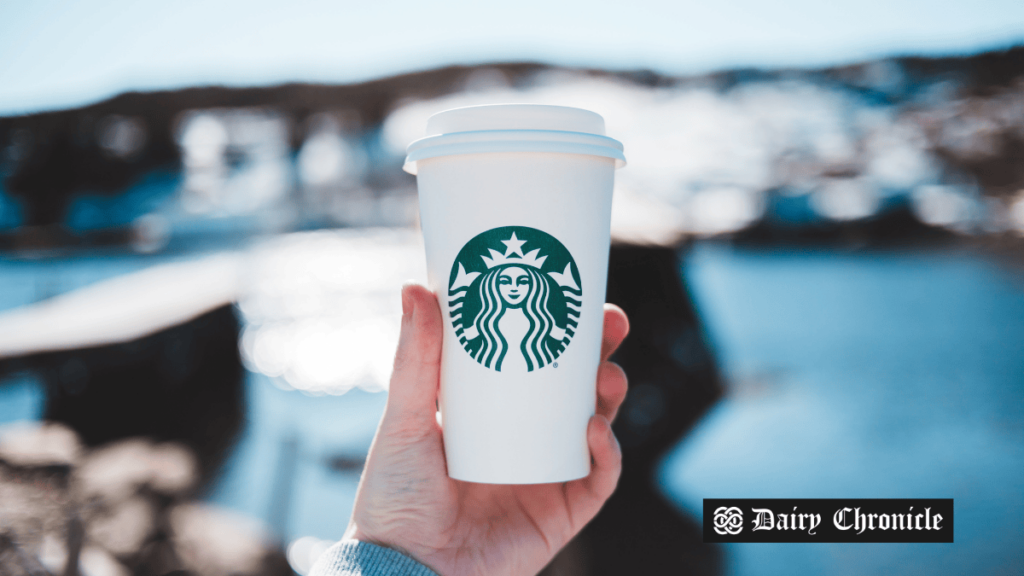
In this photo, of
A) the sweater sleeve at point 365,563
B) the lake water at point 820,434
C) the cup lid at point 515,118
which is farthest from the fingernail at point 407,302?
the lake water at point 820,434

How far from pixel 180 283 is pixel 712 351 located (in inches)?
196

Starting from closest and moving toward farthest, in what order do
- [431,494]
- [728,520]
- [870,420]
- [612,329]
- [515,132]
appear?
[515,132] < [431,494] < [612,329] < [728,520] < [870,420]

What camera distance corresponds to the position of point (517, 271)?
851 mm

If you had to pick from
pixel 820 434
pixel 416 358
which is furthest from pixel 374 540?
pixel 820 434

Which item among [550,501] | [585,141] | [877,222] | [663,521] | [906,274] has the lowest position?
[663,521]

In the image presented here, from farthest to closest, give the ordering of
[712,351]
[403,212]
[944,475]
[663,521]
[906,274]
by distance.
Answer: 1. [906,274]
2. [403,212]
3. [712,351]
4. [944,475]
5. [663,521]

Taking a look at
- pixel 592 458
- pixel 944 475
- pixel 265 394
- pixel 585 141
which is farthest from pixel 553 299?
pixel 265 394

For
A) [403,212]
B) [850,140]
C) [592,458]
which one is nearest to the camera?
[592,458]

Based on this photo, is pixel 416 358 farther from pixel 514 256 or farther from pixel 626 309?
pixel 626 309

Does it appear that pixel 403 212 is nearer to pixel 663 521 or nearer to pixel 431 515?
pixel 663 521

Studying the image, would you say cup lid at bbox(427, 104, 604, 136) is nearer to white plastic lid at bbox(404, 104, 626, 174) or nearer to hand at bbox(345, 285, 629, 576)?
white plastic lid at bbox(404, 104, 626, 174)

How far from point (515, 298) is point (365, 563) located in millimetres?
487

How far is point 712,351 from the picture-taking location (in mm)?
4660

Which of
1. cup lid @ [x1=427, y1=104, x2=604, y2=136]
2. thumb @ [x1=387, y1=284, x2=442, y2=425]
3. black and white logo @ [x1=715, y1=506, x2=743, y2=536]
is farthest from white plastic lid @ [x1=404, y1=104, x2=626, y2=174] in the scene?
black and white logo @ [x1=715, y1=506, x2=743, y2=536]
